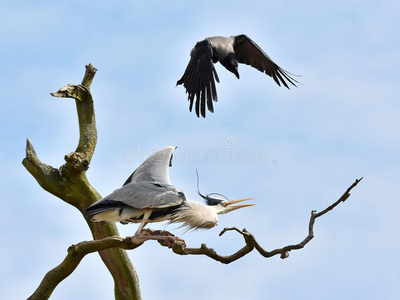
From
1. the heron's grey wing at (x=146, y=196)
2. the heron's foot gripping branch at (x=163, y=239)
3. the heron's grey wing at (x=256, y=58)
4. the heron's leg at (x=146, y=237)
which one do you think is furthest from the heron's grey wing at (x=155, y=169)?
the heron's grey wing at (x=256, y=58)

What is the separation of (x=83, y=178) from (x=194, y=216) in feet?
7.79

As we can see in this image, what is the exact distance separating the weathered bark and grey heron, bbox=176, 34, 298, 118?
1355 millimetres

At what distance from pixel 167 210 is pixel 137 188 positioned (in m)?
0.36

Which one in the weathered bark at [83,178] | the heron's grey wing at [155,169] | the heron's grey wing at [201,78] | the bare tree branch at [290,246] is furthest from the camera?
the weathered bark at [83,178]

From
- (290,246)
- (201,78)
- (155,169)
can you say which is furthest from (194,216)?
(201,78)

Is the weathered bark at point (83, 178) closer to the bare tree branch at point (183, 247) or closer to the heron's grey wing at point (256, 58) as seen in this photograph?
the bare tree branch at point (183, 247)

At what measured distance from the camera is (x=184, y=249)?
5.30 m

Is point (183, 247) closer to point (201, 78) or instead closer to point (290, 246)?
point (290, 246)

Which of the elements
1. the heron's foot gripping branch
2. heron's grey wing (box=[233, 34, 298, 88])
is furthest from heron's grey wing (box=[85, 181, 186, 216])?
heron's grey wing (box=[233, 34, 298, 88])

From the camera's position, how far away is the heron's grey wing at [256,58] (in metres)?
9.05

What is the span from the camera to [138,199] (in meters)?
5.43

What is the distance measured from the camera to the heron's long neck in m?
5.61

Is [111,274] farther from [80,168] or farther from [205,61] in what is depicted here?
[205,61]

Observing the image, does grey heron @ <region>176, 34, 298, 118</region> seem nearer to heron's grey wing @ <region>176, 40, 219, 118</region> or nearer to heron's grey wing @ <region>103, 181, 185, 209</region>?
heron's grey wing @ <region>176, 40, 219, 118</region>
